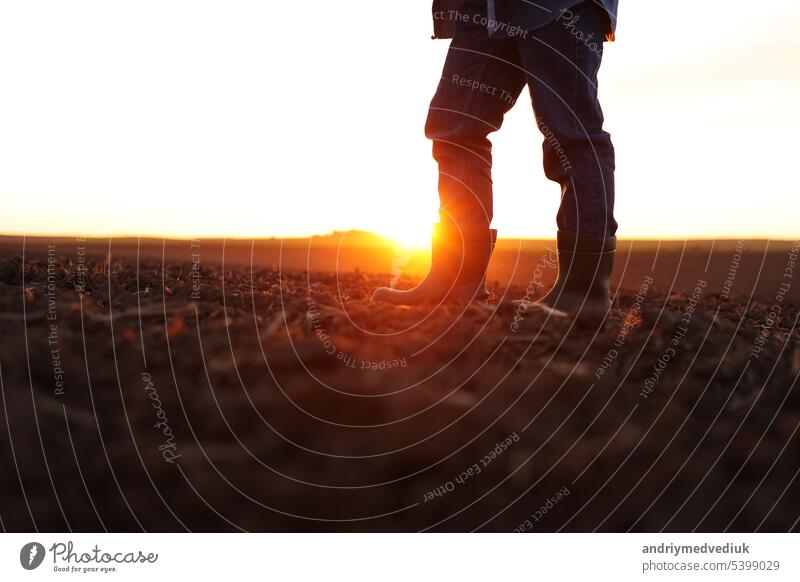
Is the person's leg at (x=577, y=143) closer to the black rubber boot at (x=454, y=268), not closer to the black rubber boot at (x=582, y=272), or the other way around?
the black rubber boot at (x=582, y=272)

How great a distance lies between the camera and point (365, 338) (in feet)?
8.83

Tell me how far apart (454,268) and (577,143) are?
791 mm

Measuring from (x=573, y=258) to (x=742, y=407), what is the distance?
1.09m

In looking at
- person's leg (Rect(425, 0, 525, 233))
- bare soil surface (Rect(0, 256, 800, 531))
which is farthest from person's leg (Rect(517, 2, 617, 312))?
bare soil surface (Rect(0, 256, 800, 531))

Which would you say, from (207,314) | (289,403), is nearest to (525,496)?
(289,403)

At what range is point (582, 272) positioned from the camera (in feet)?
11.0

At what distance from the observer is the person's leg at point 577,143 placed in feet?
10.7

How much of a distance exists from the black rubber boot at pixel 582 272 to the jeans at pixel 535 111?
0.15ft

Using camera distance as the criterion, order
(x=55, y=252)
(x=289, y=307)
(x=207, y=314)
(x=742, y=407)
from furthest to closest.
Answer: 1. (x=55, y=252)
2. (x=289, y=307)
3. (x=207, y=314)
4. (x=742, y=407)

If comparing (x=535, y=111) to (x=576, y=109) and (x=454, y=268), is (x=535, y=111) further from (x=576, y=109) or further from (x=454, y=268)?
(x=454, y=268)

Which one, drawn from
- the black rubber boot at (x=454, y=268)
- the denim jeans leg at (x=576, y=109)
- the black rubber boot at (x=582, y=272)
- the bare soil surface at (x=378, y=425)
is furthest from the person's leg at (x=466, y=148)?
the bare soil surface at (x=378, y=425)

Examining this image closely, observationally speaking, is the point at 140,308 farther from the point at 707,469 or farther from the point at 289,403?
the point at 707,469

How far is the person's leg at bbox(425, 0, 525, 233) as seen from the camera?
349cm

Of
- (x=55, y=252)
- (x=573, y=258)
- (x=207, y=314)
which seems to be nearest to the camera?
(x=207, y=314)
